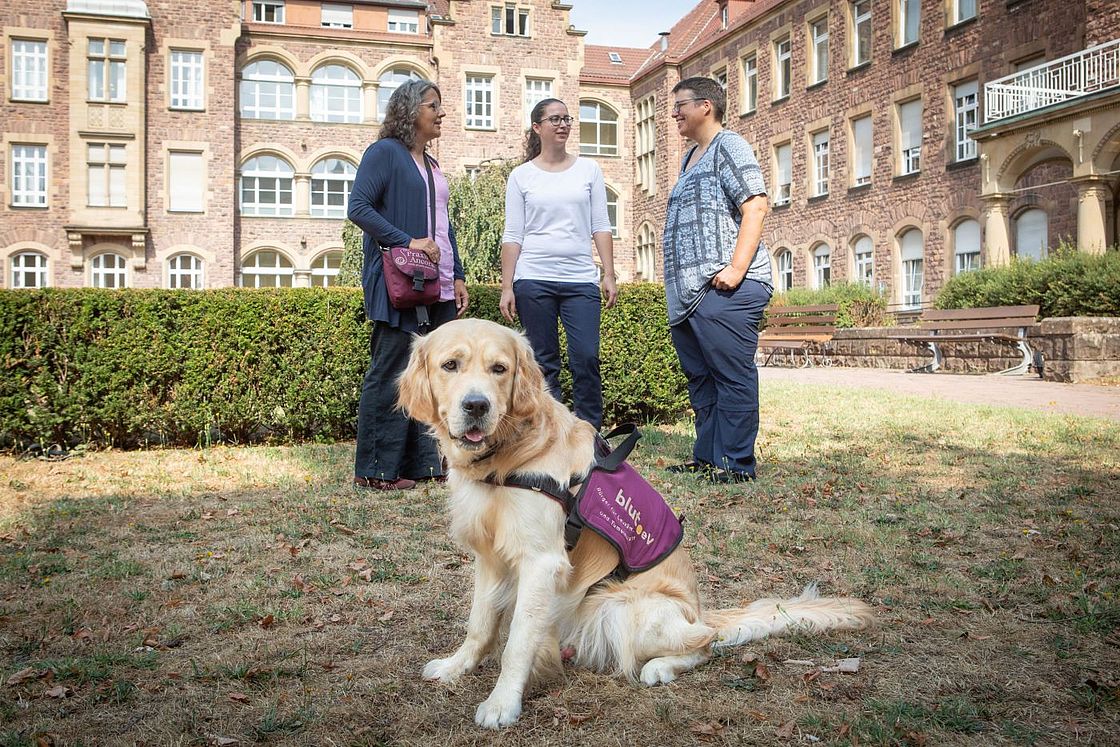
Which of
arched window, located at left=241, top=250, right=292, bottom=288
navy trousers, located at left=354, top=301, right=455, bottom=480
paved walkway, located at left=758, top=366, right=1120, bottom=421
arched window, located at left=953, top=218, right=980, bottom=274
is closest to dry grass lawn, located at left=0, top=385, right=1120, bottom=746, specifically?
navy trousers, located at left=354, top=301, right=455, bottom=480

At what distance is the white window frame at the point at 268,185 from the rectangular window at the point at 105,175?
4232mm

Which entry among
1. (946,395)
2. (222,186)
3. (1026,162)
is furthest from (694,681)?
(222,186)

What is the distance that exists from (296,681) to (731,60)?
34414 millimetres

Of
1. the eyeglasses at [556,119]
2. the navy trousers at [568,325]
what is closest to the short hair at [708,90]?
the eyeglasses at [556,119]

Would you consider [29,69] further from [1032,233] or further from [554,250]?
[1032,233]

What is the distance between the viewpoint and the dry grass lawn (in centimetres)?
237

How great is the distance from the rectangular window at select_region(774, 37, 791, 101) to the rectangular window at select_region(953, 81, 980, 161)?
8.04m

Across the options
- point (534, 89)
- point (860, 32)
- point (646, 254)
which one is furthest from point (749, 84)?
point (646, 254)

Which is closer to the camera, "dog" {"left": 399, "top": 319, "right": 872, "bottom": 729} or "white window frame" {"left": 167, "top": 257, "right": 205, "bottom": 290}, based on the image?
"dog" {"left": 399, "top": 319, "right": 872, "bottom": 729}

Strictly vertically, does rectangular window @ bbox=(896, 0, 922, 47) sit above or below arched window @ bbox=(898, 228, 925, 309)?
above

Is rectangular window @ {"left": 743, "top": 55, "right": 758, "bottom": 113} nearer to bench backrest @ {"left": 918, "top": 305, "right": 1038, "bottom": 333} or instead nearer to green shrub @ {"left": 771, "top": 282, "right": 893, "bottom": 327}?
green shrub @ {"left": 771, "top": 282, "right": 893, "bottom": 327}

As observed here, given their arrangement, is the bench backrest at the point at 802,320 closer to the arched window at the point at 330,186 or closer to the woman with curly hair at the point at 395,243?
the woman with curly hair at the point at 395,243

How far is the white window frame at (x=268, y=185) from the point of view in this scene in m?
32.3

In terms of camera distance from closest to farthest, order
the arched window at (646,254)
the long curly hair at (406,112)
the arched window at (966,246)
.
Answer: the long curly hair at (406,112) < the arched window at (966,246) < the arched window at (646,254)
